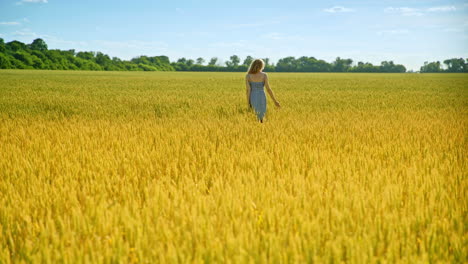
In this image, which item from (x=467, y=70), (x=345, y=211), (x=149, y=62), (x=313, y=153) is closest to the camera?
(x=345, y=211)

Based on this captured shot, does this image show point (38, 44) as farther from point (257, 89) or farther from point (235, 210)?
point (235, 210)

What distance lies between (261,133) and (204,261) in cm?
400

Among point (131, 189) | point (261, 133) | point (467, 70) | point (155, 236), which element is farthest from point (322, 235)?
point (467, 70)

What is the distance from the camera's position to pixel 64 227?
218 centimetres

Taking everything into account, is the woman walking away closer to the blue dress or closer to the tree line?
the blue dress

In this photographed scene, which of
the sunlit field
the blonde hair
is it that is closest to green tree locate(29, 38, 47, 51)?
the blonde hair

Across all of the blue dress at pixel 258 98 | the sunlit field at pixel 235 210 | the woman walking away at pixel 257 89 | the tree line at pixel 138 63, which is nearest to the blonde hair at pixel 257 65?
the woman walking away at pixel 257 89

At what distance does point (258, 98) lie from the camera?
7688 mm

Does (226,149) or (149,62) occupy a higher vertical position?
(149,62)

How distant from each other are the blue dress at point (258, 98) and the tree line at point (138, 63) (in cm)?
7945

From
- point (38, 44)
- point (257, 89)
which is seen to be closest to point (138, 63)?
point (38, 44)

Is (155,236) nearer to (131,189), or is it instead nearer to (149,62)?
(131,189)

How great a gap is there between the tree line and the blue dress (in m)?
79.4

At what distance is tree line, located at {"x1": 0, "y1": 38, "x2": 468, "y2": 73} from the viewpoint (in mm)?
80750
